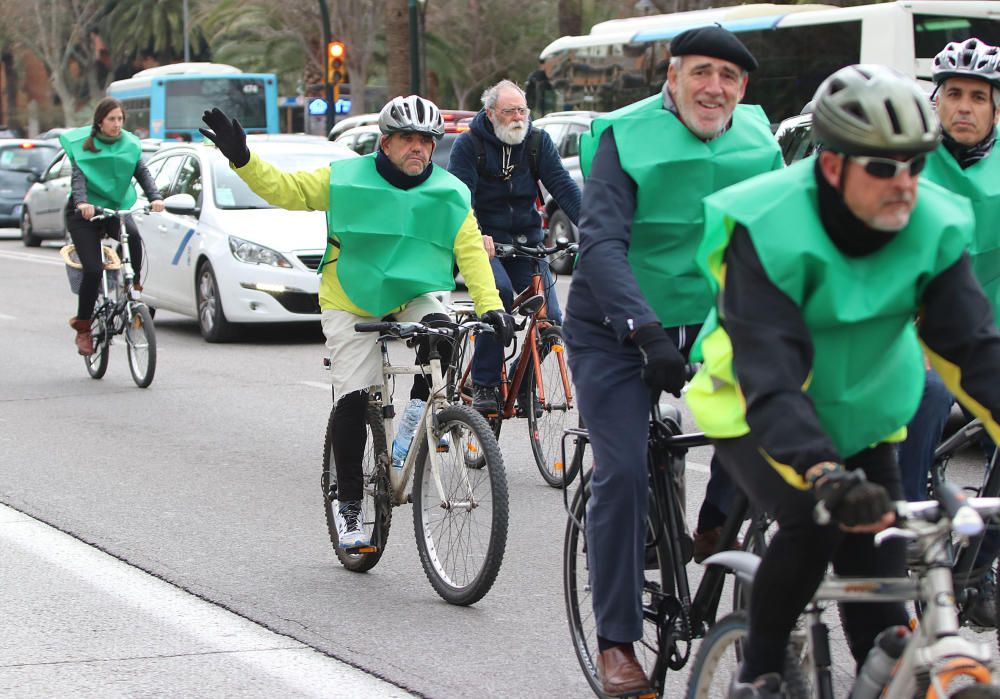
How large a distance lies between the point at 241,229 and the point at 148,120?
88.5 feet

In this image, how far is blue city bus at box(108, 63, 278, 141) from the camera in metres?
39.2

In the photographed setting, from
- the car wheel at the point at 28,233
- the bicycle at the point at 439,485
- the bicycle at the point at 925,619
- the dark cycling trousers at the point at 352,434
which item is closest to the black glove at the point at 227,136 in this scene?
the bicycle at the point at 439,485

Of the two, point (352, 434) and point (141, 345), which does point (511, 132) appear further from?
point (141, 345)

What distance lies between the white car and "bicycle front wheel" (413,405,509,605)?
24.2ft

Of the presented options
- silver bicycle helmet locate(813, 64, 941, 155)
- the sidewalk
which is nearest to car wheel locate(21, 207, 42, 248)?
the sidewalk

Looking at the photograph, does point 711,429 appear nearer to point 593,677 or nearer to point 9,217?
point 593,677

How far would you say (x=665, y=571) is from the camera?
429cm

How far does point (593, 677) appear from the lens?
4531 millimetres

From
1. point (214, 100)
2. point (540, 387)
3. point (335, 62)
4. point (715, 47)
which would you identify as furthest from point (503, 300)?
point (214, 100)

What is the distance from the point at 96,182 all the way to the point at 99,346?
1.17m

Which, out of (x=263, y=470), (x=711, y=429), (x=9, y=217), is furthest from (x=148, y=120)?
(x=711, y=429)

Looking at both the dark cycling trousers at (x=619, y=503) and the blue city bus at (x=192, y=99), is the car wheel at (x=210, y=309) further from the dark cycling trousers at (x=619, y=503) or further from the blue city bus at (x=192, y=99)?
the blue city bus at (x=192, y=99)

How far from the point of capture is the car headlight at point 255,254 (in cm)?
1370

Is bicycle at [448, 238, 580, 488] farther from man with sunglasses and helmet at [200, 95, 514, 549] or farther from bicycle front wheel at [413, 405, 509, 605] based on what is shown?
bicycle front wheel at [413, 405, 509, 605]
